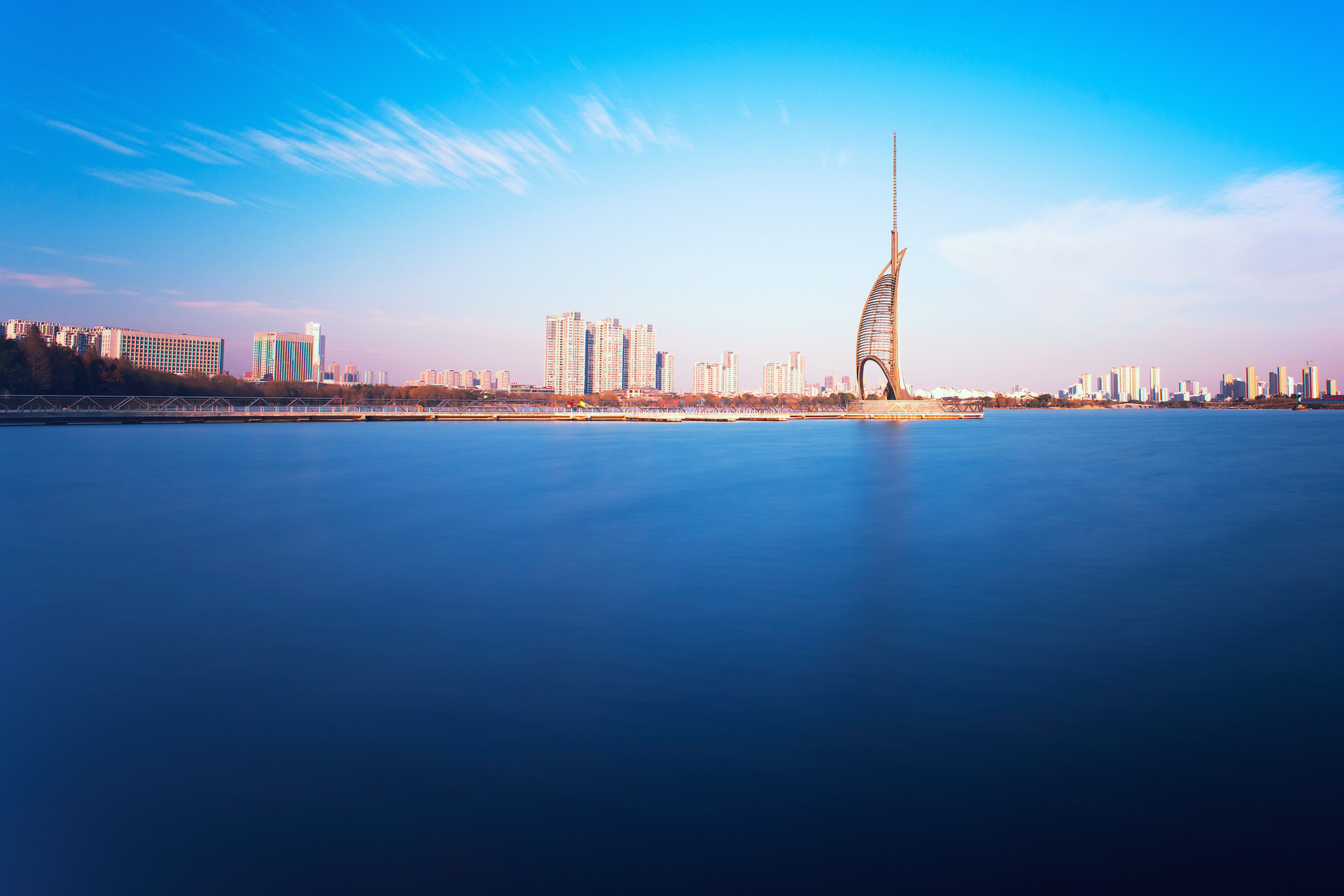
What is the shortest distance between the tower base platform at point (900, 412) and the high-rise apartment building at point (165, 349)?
97130 millimetres

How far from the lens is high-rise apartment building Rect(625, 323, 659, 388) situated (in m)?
165

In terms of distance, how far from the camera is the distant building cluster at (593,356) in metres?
153

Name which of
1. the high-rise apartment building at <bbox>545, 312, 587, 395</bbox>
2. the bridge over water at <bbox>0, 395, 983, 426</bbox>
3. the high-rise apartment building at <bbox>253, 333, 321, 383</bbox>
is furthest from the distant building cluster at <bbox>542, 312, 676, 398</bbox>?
the high-rise apartment building at <bbox>253, 333, 321, 383</bbox>

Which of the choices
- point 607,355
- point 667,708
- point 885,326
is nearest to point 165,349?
point 607,355

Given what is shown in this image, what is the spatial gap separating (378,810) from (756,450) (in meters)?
31.8

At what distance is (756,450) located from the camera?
35.1 meters

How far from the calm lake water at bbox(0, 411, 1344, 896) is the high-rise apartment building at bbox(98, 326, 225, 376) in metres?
128

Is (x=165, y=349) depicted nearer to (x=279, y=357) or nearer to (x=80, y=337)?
(x=80, y=337)

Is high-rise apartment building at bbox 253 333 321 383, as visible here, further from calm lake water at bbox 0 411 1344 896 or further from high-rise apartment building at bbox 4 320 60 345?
calm lake water at bbox 0 411 1344 896

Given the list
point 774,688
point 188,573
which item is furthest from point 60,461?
point 774,688

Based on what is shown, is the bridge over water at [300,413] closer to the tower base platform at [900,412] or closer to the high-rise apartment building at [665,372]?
the tower base platform at [900,412]

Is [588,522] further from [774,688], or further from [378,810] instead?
[378,810]

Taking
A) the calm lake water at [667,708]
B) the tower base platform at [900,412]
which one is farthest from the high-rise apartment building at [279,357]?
the calm lake water at [667,708]

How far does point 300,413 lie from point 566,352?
90.1 m
